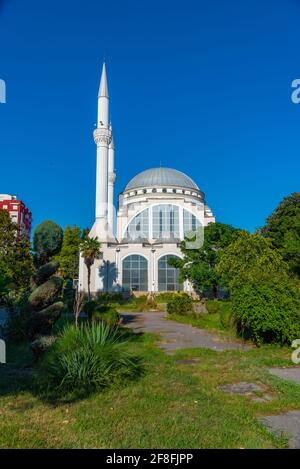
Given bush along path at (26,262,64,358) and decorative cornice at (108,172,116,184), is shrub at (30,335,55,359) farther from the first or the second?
decorative cornice at (108,172,116,184)

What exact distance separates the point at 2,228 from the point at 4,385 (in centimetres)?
1284

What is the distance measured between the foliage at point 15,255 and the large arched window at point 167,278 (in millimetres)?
26358

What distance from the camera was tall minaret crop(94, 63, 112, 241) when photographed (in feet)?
141

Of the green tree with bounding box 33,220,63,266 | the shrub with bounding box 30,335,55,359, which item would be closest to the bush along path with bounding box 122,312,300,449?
the shrub with bounding box 30,335,55,359

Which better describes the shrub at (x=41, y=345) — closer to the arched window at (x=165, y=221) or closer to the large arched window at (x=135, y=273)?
the large arched window at (x=135, y=273)

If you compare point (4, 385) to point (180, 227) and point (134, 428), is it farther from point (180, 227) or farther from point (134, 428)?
point (180, 227)

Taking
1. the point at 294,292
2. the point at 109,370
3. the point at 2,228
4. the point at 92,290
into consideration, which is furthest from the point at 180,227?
the point at 109,370

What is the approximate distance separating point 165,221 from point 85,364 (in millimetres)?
44204

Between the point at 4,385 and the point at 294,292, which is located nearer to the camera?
the point at 4,385

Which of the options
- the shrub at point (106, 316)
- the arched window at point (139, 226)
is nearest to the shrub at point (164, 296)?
the arched window at point (139, 226)

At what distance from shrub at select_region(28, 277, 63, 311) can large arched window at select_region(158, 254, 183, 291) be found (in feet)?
113

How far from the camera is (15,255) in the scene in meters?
17.2

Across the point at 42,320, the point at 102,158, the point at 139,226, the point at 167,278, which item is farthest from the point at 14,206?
the point at 42,320
